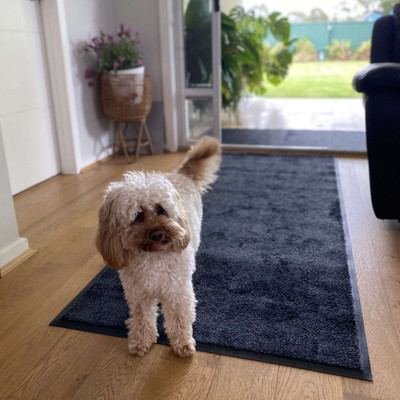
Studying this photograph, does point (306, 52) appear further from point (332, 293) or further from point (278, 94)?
point (332, 293)

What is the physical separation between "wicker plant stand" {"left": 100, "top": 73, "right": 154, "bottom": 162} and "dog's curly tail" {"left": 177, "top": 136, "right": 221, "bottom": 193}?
182 centimetres

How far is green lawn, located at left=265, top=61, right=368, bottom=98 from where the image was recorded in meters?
7.61

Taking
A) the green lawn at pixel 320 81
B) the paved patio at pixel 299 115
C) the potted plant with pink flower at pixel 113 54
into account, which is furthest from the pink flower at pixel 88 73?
the green lawn at pixel 320 81

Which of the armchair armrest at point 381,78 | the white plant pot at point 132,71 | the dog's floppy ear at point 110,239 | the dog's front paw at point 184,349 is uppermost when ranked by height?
the white plant pot at point 132,71

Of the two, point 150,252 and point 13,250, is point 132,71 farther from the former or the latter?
point 150,252

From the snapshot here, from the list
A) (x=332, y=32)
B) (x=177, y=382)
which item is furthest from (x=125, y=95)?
(x=332, y=32)

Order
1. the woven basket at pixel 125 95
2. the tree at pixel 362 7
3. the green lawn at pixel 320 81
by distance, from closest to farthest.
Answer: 1. the woven basket at pixel 125 95
2. the tree at pixel 362 7
3. the green lawn at pixel 320 81

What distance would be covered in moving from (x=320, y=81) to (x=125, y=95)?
229 inches

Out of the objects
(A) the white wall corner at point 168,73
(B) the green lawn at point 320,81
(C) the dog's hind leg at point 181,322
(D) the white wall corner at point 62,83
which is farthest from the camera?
(B) the green lawn at point 320,81

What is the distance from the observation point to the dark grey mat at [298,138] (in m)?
4.09

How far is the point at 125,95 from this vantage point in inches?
133

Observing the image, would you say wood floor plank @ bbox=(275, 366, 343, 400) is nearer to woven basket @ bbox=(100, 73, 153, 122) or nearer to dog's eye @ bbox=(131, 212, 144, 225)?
dog's eye @ bbox=(131, 212, 144, 225)

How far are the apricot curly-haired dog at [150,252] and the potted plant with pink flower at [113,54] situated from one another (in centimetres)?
230

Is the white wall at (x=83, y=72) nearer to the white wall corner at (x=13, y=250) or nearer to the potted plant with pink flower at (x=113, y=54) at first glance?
the potted plant with pink flower at (x=113, y=54)
